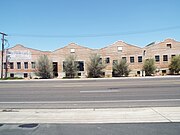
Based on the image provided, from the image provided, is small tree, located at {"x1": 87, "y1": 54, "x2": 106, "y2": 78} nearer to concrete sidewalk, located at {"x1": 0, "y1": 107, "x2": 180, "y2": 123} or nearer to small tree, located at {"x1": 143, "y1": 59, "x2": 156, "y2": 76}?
small tree, located at {"x1": 143, "y1": 59, "x2": 156, "y2": 76}

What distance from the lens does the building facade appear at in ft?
184

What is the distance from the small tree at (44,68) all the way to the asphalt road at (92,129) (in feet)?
152

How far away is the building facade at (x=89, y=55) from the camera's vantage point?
56.1 m

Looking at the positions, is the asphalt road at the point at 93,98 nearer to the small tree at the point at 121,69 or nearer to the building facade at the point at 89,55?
the small tree at the point at 121,69

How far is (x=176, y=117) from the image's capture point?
738cm

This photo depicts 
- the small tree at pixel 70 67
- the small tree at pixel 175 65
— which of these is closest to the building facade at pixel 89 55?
the small tree at pixel 175 65

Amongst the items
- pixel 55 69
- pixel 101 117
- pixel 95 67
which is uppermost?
pixel 95 67

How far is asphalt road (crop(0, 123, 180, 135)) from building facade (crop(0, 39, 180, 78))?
4933cm

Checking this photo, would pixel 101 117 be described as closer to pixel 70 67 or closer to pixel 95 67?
pixel 95 67

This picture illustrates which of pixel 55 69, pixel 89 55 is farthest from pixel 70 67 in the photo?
pixel 55 69

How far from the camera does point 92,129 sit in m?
6.19

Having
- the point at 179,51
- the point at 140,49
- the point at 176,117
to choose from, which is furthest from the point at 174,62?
the point at 176,117

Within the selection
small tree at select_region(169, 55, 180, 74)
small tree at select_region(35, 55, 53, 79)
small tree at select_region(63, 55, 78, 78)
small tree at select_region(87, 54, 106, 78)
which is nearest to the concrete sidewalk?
small tree at select_region(87, 54, 106, 78)

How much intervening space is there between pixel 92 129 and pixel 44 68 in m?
47.6
